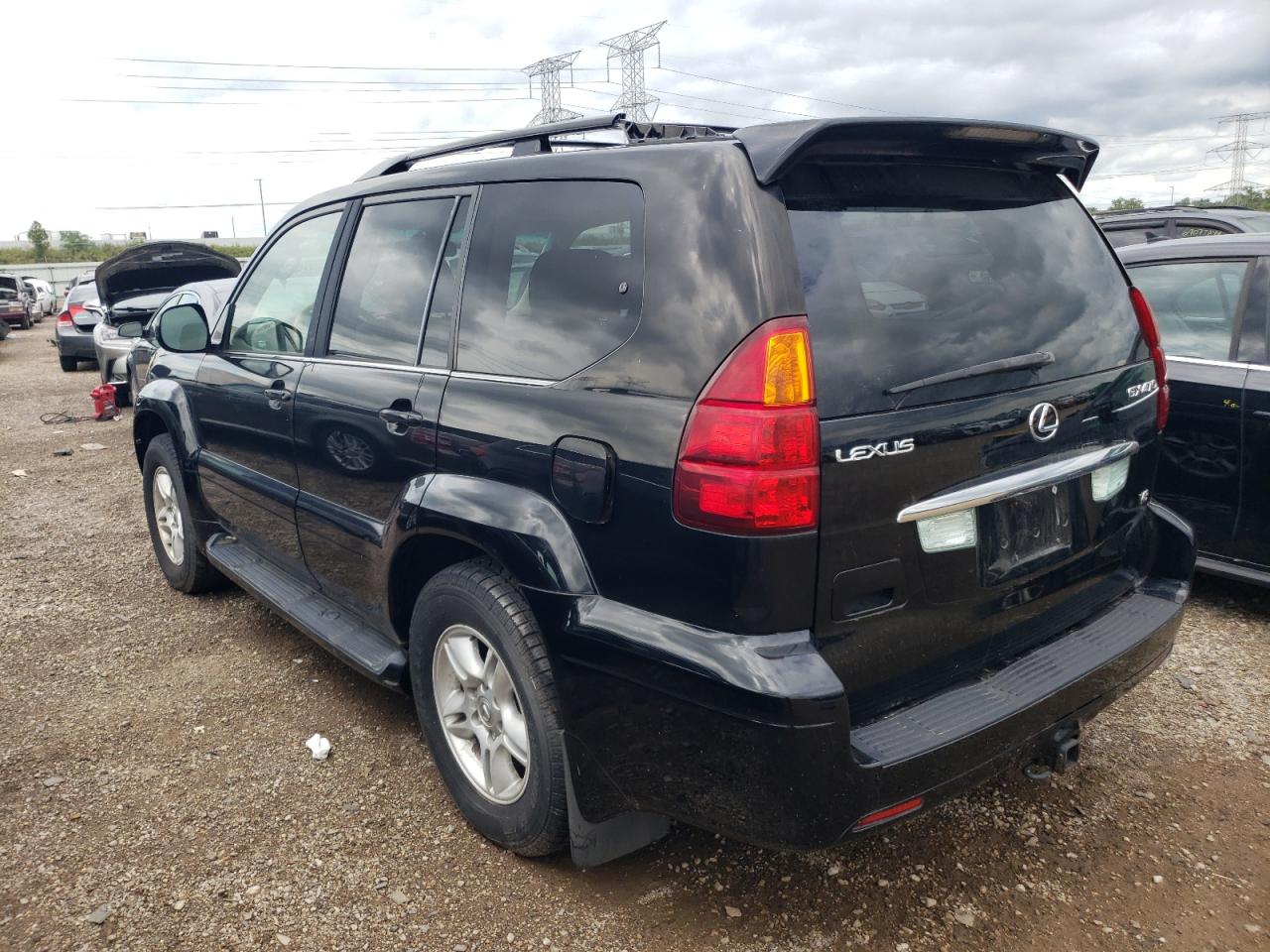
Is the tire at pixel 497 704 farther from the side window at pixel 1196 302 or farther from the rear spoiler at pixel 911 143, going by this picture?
the side window at pixel 1196 302

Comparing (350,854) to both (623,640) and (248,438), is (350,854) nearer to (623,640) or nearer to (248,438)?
(623,640)

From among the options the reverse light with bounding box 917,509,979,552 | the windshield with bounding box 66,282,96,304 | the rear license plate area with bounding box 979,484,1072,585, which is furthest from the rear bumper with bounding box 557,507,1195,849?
the windshield with bounding box 66,282,96,304

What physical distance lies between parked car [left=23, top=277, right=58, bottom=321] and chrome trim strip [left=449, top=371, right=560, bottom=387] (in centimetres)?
3133

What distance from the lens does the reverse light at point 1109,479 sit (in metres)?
2.54

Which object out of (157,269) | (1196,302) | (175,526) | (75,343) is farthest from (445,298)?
(75,343)

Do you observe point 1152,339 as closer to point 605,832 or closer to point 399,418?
point 605,832

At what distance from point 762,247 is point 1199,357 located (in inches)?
126

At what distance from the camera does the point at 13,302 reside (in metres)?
23.6

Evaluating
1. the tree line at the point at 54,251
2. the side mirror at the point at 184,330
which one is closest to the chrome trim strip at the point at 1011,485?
the side mirror at the point at 184,330

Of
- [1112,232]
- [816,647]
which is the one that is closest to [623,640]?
[816,647]

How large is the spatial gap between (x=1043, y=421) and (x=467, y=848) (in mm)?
1994

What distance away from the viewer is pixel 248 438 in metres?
3.86

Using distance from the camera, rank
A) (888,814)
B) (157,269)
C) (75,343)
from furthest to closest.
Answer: (75,343), (157,269), (888,814)

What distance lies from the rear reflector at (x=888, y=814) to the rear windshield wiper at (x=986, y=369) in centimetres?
90
